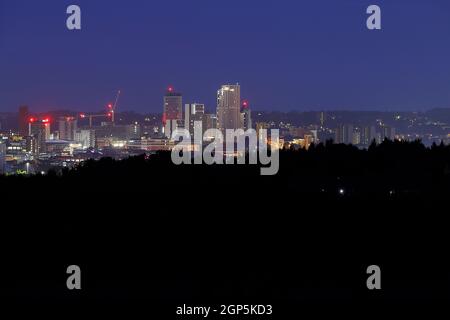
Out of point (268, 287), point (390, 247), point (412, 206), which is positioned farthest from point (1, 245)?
point (412, 206)

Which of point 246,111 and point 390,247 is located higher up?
point 246,111

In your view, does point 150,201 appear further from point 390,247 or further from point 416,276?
point 416,276

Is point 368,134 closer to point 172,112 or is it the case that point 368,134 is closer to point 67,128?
point 172,112

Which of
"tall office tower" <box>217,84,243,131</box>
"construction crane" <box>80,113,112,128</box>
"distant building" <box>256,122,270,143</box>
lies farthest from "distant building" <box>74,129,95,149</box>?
"distant building" <box>256,122,270,143</box>

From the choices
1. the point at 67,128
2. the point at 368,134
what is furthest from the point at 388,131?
the point at 67,128

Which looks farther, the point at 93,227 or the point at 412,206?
the point at 412,206

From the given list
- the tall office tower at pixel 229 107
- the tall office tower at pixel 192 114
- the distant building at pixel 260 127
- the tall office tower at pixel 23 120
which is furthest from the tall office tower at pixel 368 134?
the tall office tower at pixel 23 120
